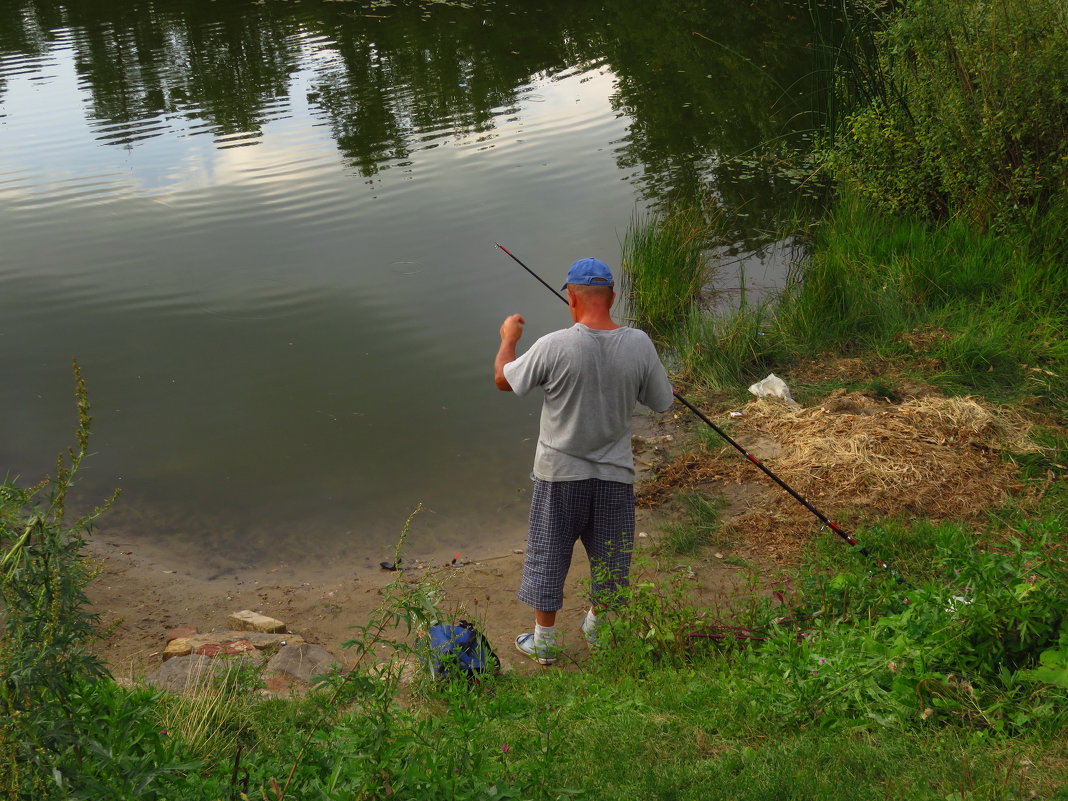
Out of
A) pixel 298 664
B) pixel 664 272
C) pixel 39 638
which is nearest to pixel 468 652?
pixel 298 664

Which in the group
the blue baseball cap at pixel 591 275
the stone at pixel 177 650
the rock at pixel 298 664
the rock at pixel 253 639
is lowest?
the rock at pixel 253 639

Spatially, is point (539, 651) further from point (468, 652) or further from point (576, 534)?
point (576, 534)

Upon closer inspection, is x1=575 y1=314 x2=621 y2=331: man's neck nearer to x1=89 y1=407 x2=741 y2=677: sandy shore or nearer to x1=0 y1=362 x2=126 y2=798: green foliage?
x1=89 y1=407 x2=741 y2=677: sandy shore

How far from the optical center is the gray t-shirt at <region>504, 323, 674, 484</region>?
164 inches

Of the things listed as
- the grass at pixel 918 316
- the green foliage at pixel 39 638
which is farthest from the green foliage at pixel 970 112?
the green foliage at pixel 39 638

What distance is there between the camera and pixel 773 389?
6.96 meters

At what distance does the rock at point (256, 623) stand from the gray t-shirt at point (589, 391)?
182cm

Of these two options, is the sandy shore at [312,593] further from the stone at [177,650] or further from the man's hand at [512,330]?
the man's hand at [512,330]

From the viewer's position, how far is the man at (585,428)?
418 centimetres

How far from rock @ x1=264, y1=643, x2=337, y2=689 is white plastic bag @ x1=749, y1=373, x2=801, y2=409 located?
3647 mm

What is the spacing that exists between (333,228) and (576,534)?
7.53 metres

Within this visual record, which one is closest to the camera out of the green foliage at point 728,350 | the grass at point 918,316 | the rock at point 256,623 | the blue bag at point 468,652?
the blue bag at point 468,652

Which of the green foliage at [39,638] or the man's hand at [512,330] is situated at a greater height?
the green foliage at [39,638]

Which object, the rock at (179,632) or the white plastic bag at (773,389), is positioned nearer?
the rock at (179,632)
